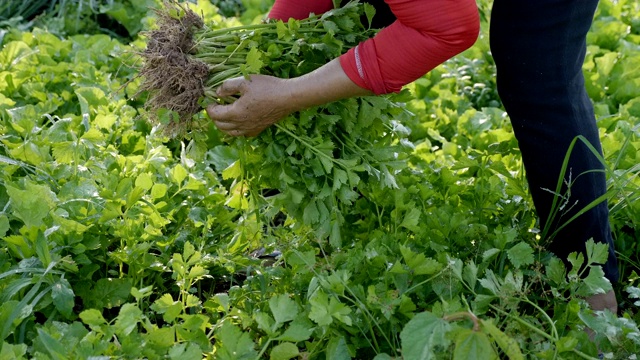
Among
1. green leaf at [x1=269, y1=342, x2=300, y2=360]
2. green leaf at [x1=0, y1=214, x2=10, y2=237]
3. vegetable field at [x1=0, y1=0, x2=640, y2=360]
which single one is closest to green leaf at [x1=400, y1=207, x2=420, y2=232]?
vegetable field at [x1=0, y1=0, x2=640, y2=360]

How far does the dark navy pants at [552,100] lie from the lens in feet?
7.20

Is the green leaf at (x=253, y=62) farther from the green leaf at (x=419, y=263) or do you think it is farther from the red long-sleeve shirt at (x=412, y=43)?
the green leaf at (x=419, y=263)

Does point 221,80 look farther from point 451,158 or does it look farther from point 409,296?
point 451,158

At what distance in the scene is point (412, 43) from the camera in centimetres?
200

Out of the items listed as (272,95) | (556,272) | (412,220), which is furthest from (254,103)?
(556,272)

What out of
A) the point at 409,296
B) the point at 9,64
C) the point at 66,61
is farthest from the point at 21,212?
the point at 66,61

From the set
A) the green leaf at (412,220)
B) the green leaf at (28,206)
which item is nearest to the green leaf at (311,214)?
the green leaf at (412,220)

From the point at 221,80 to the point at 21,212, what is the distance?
638 millimetres

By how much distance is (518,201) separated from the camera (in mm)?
2660

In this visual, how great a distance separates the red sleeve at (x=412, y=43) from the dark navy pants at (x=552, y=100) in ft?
0.81

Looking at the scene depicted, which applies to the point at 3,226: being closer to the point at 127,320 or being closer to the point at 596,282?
the point at 127,320

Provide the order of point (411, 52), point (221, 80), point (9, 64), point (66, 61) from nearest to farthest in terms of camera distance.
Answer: point (411, 52) → point (221, 80) → point (9, 64) → point (66, 61)

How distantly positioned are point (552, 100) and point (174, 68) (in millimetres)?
1030

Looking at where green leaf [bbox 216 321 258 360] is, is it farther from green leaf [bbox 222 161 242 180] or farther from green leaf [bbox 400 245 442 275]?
green leaf [bbox 222 161 242 180]
